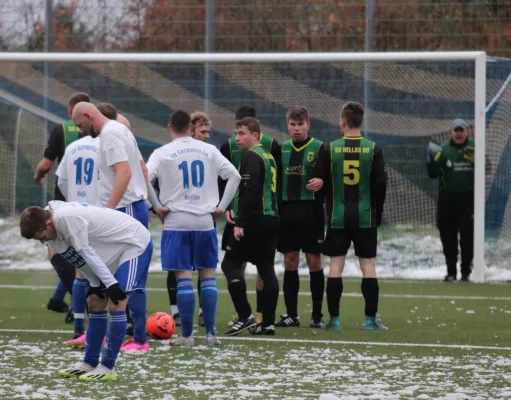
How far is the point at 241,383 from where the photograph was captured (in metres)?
7.48

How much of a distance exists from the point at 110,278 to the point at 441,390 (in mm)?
2112

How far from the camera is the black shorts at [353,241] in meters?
10.4

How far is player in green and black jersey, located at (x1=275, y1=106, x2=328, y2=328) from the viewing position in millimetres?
10766

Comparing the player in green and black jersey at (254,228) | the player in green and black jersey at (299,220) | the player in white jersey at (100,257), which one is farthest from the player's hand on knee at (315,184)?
the player in white jersey at (100,257)

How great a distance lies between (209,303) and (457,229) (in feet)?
21.1

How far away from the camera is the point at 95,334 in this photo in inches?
303

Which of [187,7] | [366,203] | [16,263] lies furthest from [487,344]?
[187,7]

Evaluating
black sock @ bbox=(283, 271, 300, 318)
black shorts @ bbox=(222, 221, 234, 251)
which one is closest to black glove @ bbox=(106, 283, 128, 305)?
black shorts @ bbox=(222, 221, 234, 251)

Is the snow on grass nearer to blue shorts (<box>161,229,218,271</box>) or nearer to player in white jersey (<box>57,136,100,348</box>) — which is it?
player in white jersey (<box>57,136,100,348</box>)

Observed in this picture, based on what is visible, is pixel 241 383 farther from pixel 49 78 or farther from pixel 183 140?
pixel 49 78

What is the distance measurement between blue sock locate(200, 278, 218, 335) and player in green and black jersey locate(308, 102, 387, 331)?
4.89 ft

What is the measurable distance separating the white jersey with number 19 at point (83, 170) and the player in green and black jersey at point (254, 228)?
1178 mm

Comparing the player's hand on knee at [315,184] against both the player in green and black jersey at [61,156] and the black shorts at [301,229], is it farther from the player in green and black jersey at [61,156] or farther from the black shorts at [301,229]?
the player in green and black jersey at [61,156]

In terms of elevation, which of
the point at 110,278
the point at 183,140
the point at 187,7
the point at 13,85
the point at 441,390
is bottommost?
the point at 441,390
